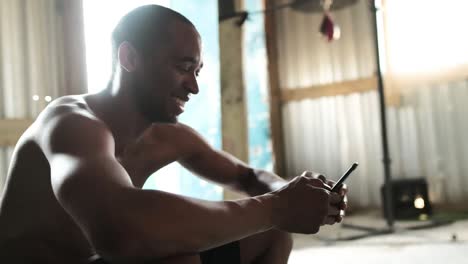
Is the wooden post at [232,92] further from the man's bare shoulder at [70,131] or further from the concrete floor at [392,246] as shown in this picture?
the man's bare shoulder at [70,131]

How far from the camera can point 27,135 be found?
0.90 meters

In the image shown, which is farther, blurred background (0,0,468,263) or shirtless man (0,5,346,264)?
blurred background (0,0,468,263)

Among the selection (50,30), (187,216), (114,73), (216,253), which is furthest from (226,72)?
(187,216)

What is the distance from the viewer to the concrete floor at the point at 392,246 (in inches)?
76.7

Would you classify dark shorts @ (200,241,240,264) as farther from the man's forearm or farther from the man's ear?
the man's ear

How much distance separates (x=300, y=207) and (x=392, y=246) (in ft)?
5.05

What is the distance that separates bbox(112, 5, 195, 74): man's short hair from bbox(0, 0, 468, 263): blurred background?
91 centimetres

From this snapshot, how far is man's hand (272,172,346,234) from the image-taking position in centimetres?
84

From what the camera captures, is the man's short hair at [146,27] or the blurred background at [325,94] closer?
the man's short hair at [146,27]

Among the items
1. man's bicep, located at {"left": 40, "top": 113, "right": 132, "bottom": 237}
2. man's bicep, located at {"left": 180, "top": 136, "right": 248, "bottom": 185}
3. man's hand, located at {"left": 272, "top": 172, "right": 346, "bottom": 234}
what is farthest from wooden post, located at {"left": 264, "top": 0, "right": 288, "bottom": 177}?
man's bicep, located at {"left": 40, "top": 113, "right": 132, "bottom": 237}

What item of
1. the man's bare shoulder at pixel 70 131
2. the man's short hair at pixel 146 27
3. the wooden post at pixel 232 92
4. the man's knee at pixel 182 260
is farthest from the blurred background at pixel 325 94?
the man's knee at pixel 182 260

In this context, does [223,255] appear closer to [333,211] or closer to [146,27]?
[333,211]

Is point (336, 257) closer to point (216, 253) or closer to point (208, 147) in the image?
point (208, 147)

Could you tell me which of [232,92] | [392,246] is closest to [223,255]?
[392,246]
